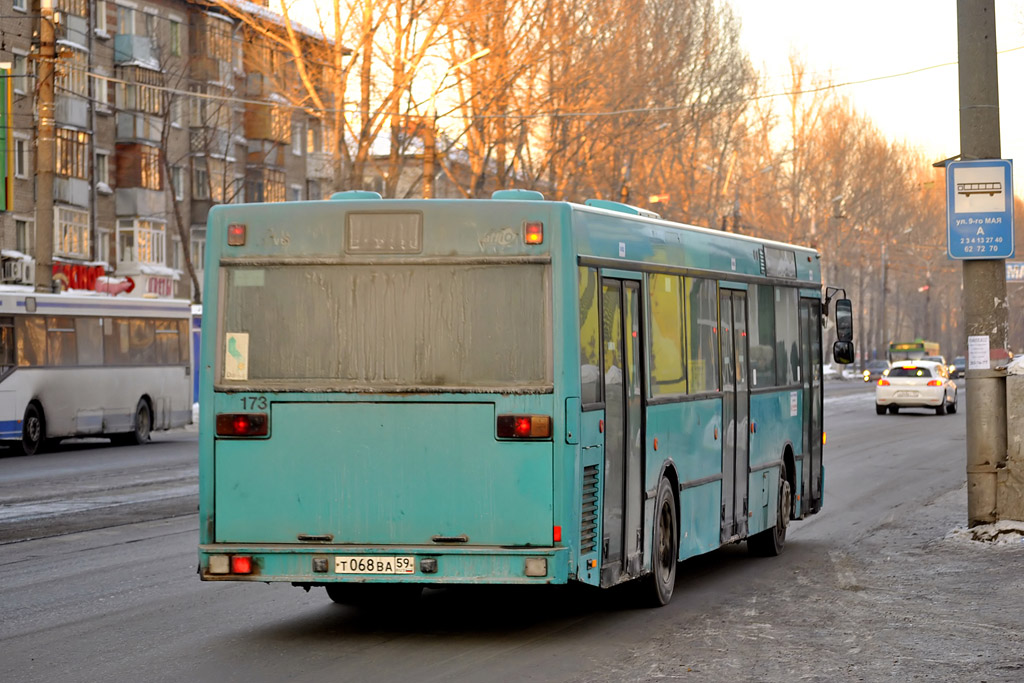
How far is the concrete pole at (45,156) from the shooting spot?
3222 centimetres

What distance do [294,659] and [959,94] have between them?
8.57 metres

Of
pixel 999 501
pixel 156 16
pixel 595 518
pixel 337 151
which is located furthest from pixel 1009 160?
pixel 156 16

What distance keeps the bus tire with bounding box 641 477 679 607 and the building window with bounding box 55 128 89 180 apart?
4461 centimetres

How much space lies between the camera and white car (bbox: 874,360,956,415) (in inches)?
1829

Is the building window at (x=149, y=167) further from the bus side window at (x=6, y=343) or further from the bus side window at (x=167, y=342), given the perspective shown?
the bus side window at (x=6, y=343)

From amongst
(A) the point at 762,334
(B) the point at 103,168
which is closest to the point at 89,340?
(A) the point at 762,334

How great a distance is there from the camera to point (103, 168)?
189 feet

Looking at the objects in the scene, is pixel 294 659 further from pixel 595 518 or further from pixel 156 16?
pixel 156 16

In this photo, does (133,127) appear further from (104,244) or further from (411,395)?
(411,395)

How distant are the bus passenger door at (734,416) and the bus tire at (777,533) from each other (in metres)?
1.18

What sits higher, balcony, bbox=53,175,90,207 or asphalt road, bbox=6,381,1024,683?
balcony, bbox=53,175,90,207

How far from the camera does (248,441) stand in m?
9.17

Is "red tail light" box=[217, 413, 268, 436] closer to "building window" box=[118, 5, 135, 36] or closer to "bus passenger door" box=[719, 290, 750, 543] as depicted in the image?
"bus passenger door" box=[719, 290, 750, 543]

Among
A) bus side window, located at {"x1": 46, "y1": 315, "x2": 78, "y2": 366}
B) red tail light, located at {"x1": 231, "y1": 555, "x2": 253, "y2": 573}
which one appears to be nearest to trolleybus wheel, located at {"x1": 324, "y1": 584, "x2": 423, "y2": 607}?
red tail light, located at {"x1": 231, "y1": 555, "x2": 253, "y2": 573}
